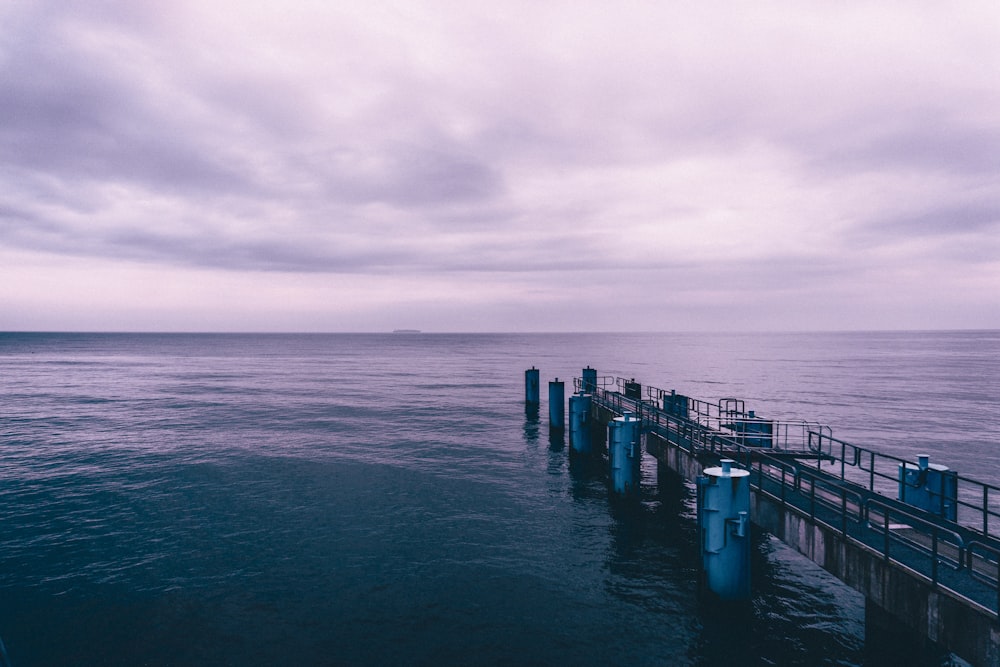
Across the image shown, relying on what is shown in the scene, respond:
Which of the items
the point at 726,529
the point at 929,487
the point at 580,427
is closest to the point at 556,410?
the point at 580,427

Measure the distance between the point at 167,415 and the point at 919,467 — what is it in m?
50.7

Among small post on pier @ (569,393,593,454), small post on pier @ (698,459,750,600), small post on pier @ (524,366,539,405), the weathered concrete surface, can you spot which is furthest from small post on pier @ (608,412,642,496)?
small post on pier @ (524,366,539,405)

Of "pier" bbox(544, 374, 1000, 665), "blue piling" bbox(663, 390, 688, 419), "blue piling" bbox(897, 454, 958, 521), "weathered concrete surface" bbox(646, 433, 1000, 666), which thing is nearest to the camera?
"weathered concrete surface" bbox(646, 433, 1000, 666)

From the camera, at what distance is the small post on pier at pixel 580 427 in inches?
1233

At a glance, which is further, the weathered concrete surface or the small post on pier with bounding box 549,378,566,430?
the small post on pier with bounding box 549,378,566,430

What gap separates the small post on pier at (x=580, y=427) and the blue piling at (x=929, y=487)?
651 inches

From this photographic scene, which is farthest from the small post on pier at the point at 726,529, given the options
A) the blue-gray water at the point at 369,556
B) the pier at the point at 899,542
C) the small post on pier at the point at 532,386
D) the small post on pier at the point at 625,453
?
the small post on pier at the point at 532,386

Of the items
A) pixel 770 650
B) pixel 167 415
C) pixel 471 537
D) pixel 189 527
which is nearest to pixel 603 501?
pixel 471 537

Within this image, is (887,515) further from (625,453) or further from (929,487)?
(625,453)

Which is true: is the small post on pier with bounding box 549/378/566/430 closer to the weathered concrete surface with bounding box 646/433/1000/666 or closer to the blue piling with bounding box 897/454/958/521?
the weathered concrete surface with bounding box 646/433/1000/666

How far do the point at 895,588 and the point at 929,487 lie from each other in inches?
271

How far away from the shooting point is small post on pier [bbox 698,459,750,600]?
44.9 feet

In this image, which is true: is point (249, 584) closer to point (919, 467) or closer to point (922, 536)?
Result: point (922, 536)

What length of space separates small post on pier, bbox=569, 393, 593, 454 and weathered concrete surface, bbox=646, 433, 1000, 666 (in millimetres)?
15705
